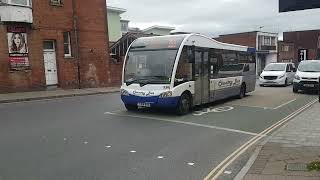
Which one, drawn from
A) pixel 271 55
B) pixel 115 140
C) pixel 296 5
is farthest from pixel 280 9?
pixel 271 55

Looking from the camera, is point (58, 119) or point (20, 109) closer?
point (58, 119)

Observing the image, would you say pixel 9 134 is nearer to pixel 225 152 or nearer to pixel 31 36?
pixel 225 152

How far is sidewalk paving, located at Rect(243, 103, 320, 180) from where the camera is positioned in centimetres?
621

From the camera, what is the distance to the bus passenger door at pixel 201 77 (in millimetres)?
14406

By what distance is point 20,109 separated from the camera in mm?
15336

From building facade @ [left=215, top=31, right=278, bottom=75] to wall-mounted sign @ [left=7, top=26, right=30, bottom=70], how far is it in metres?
49.6

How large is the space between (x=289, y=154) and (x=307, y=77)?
15.7 metres

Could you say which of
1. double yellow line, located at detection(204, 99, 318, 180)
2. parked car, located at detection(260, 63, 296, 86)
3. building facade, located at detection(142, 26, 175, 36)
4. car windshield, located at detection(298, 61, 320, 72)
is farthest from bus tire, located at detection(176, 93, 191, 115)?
building facade, located at detection(142, 26, 175, 36)

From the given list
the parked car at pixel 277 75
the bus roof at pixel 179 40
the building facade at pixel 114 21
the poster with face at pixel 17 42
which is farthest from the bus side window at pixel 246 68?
the building facade at pixel 114 21

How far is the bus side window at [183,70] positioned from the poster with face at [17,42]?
40.4 feet

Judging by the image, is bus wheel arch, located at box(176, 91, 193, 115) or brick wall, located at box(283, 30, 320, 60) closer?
bus wheel arch, located at box(176, 91, 193, 115)

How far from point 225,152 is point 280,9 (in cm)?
324

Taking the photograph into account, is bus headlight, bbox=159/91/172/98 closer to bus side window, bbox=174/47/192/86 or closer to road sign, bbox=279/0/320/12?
bus side window, bbox=174/47/192/86

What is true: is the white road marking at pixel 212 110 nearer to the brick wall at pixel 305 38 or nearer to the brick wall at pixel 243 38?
the brick wall at pixel 243 38
